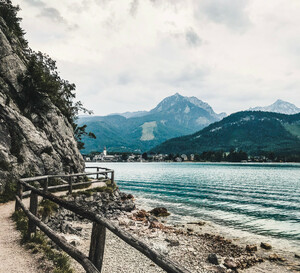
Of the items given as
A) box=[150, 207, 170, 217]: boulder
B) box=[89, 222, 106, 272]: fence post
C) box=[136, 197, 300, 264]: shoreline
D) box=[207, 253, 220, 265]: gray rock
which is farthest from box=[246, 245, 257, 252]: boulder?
box=[89, 222, 106, 272]: fence post

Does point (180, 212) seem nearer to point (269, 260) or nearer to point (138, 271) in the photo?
point (269, 260)

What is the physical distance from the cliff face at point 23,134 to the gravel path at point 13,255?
7843 mm

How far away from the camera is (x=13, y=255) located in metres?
7.38

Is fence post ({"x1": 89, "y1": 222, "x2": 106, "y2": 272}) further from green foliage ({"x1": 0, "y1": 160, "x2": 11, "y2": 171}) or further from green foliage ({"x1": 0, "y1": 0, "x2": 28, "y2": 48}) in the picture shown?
green foliage ({"x1": 0, "y1": 0, "x2": 28, "y2": 48})

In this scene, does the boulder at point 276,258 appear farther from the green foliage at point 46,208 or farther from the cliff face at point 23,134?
the cliff face at point 23,134

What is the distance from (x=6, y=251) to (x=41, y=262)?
1665 mm

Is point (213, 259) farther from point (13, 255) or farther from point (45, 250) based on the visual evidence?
point (13, 255)

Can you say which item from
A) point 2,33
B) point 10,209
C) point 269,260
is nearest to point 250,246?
point 269,260

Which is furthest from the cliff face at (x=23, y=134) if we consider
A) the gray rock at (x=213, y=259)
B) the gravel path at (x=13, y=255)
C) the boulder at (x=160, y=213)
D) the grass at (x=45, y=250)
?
the gray rock at (x=213, y=259)

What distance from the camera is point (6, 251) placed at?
25.0ft

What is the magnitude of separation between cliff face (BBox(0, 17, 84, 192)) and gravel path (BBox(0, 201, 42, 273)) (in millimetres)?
7843

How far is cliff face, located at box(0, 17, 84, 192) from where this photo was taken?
17938 mm

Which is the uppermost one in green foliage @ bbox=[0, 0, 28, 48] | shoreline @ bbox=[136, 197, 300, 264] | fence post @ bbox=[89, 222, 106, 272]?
green foliage @ bbox=[0, 0, 28, 48]

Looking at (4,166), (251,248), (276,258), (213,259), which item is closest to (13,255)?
(213,259)
